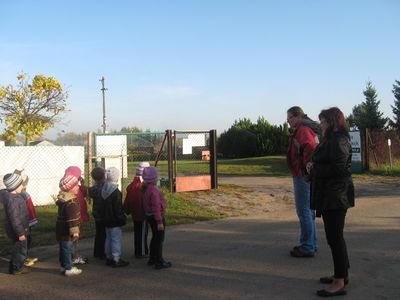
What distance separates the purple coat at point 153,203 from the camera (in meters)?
6.06

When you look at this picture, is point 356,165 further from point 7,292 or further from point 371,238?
point 7,292

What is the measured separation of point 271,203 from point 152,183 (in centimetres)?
698

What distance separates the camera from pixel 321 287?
5078 mm

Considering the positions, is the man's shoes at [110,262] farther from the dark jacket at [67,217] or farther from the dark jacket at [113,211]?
the dark jacket at [67,217]

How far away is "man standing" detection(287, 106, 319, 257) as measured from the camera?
6156 mm

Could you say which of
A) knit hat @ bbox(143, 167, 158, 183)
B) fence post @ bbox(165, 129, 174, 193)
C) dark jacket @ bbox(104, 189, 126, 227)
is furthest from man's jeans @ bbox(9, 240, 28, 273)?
fence post @ bbox(165, 129, 174, 193)

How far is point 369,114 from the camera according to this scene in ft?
125

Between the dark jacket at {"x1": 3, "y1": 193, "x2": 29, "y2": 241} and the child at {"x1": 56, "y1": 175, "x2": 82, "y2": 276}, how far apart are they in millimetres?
435

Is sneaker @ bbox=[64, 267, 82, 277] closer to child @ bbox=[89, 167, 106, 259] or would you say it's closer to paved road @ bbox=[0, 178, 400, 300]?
paved road @ bbox=[0, 178, 400, 300]

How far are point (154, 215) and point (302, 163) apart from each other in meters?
2.04

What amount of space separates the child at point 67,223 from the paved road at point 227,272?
0.19 m

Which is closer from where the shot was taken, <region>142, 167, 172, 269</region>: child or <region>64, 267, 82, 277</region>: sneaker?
<region>64, 267, 82, 277</region>: sneaker

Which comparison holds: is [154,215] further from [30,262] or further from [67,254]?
[30,262]

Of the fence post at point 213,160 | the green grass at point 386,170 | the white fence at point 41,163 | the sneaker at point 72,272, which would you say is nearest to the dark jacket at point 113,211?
the sneaker at point 72,272
